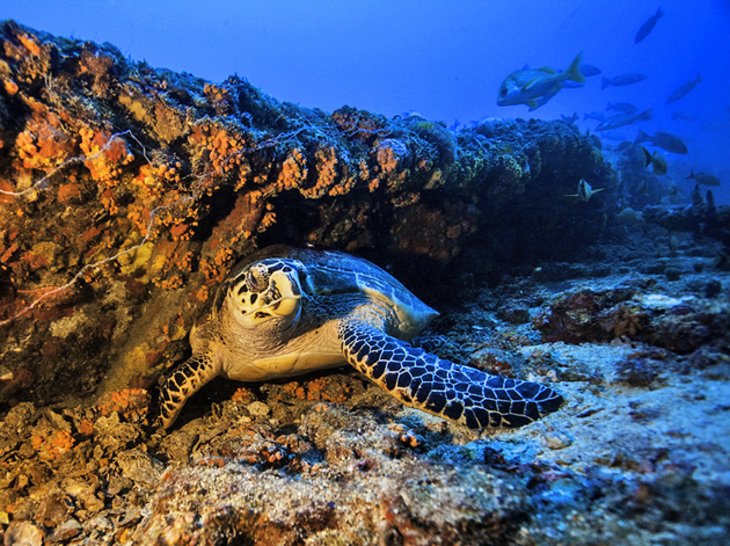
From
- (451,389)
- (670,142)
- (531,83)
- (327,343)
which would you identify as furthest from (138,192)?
(670,142)

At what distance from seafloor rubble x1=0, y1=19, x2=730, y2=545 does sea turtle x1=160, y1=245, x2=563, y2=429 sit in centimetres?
18

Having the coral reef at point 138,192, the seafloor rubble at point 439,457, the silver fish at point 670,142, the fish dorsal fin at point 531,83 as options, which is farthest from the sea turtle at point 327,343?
the silver fish at point 670,142

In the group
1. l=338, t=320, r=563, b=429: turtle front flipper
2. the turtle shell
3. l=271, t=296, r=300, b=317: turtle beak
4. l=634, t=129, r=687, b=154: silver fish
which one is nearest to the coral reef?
the turtle shell

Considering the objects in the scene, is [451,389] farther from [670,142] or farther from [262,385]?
[670,142]

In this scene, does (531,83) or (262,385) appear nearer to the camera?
(262,385)

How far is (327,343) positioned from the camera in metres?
3.31

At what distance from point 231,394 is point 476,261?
13.9 ft

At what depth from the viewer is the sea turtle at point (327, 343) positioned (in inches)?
87.5

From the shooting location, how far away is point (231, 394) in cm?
355

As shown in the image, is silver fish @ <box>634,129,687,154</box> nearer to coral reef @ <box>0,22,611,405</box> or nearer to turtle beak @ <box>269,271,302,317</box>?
coral reef @ <box>0,22,611,405</box>

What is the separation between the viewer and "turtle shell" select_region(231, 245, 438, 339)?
134 inches

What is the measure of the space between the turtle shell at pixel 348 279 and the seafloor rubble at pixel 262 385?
0.84 ft

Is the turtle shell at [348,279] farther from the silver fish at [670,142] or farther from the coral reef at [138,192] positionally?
the silver fish at [670,142]

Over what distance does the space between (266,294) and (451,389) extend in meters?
1.59
